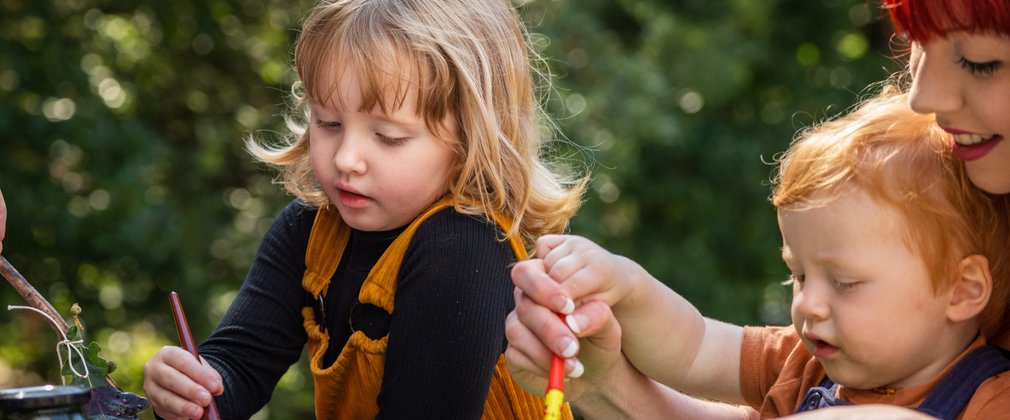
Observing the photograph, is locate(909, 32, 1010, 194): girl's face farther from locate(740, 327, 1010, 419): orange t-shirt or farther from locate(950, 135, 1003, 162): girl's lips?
locate(740, 327, 1010, 419): orange t-shirt

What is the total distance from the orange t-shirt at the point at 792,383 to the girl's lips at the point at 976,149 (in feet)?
0.73

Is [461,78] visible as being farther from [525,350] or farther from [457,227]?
[525,350]

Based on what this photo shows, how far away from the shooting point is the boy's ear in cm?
139

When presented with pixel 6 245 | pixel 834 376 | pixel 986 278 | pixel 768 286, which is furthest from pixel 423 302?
pixel 768 286

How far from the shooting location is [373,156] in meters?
1.78

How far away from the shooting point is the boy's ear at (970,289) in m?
1.39

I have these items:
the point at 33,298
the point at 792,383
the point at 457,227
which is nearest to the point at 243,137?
the point at 457,227

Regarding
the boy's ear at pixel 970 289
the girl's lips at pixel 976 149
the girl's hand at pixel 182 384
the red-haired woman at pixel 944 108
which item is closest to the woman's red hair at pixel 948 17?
the red-haired woman at pixel 944 108

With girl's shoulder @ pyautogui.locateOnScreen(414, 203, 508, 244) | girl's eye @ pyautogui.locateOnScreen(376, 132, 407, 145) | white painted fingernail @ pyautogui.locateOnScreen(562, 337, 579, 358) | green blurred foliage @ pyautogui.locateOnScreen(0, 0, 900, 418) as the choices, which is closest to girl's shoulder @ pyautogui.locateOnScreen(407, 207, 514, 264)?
girl's shoulder @ pyautogui.locateOnScreen(414, 203, 508, 244)

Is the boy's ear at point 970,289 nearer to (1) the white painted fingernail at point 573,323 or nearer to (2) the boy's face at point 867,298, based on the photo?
(2) the boy's face at point 867,298

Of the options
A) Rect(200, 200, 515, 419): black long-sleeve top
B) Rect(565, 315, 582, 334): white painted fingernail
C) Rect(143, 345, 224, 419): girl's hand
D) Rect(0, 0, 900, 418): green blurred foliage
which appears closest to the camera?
Rect(565, 315, 582, 334): white painted fingernail

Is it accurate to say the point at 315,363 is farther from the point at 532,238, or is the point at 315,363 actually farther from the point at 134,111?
the point at 134,111

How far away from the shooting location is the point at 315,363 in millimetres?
1901

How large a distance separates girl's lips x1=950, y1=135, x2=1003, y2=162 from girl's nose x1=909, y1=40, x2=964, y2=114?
0.05 m
